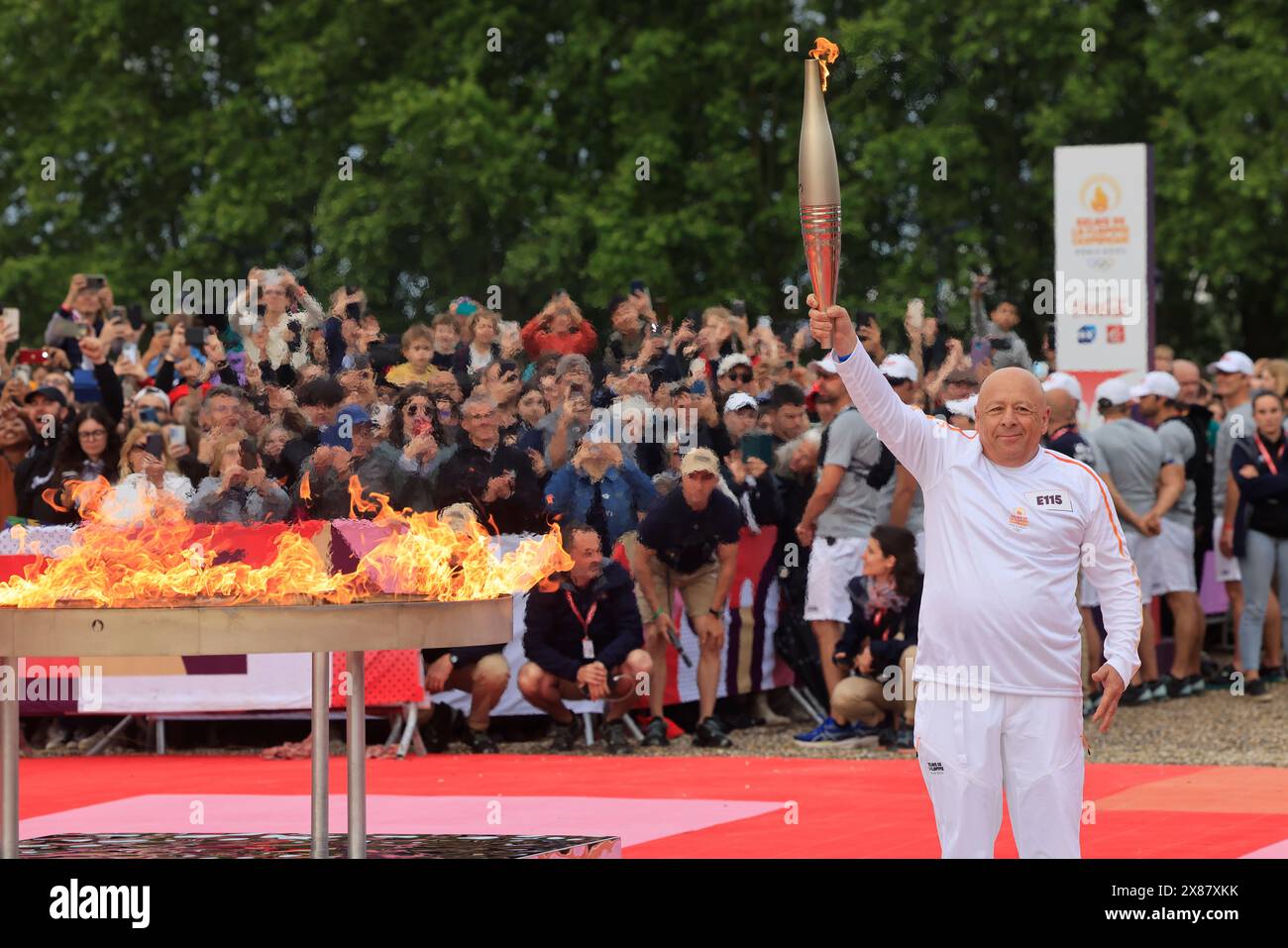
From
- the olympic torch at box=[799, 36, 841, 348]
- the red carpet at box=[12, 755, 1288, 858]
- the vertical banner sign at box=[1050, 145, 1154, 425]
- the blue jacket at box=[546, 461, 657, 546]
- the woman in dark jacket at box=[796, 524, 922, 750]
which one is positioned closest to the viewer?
the olympic torch at box=[799, 36, 841, 348]

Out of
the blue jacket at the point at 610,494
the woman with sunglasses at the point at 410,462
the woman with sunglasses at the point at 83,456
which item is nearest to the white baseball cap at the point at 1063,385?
the blue jacket at the point at 610,494

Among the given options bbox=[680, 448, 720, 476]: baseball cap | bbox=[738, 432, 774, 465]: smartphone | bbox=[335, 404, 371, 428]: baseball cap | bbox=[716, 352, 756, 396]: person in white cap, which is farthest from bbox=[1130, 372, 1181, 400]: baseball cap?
bbox=[335, 404, 371, 428]: baseball cap

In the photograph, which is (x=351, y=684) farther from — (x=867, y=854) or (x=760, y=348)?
(x=760, y=348)

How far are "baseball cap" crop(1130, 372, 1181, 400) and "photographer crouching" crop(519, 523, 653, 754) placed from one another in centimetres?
531

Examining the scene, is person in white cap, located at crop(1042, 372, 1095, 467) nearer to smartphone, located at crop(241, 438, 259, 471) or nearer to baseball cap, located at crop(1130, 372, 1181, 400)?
baseball cap, located at crop(1130, 372, 1181, 400)

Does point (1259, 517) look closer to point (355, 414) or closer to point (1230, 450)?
point (1230, 450)

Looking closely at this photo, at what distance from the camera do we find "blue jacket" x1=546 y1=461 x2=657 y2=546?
1347 cm

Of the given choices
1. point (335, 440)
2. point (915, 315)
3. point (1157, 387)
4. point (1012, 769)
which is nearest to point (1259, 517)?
point (1157, 387)

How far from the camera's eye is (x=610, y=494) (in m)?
13.6

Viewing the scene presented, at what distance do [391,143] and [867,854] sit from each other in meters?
26.7

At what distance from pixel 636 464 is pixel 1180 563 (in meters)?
4.38

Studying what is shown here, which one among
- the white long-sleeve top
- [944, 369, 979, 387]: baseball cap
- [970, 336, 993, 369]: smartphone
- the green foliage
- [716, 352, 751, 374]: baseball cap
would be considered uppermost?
the green foliage

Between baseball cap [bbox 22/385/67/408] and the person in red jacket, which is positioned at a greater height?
the person in red jacket

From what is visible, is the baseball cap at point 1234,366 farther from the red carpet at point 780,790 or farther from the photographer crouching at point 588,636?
the photographer crouching at point 588,636
